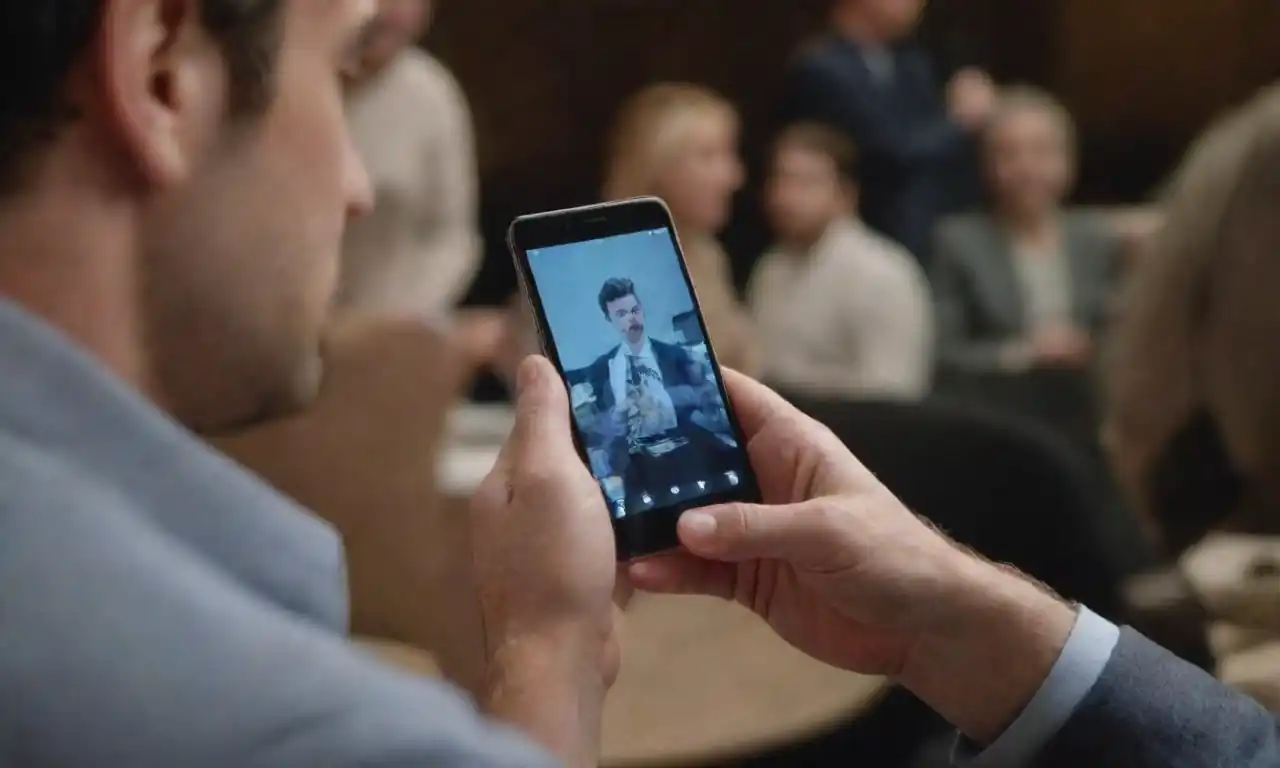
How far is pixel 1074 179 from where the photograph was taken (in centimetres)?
474

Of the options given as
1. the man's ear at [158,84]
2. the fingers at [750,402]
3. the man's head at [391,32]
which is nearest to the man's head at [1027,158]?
the man's head at [391,32]

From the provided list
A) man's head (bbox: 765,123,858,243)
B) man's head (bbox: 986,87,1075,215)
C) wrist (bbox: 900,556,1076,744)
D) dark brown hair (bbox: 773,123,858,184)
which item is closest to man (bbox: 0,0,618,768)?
wrist (bbox: 900,556,1076,744)

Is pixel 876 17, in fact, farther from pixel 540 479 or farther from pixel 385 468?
pixel 540 479

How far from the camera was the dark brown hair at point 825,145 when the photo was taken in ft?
11.0

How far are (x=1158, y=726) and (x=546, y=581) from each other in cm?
37

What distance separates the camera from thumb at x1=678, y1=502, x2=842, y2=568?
76 centimetres

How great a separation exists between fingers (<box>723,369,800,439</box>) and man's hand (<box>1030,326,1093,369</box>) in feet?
8.31

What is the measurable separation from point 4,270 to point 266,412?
0.59ft

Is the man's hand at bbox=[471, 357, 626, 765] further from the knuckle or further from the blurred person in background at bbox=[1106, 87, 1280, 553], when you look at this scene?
the blurred person in background at bbox=[1106, 87, 1280, 553]

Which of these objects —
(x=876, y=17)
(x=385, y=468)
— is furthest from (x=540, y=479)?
(x=876, y=17)

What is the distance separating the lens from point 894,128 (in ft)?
12.1

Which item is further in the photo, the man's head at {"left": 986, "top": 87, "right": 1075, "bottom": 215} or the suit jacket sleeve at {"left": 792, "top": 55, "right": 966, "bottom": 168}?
the suit jacket sleeve at {"left": 792, "top": 55, "right": 966, "bottom": 168}

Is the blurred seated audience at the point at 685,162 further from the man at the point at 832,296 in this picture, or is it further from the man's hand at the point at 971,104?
the man's hand at the point at 971,104

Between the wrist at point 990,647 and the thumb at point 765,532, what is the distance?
9 centimetres
